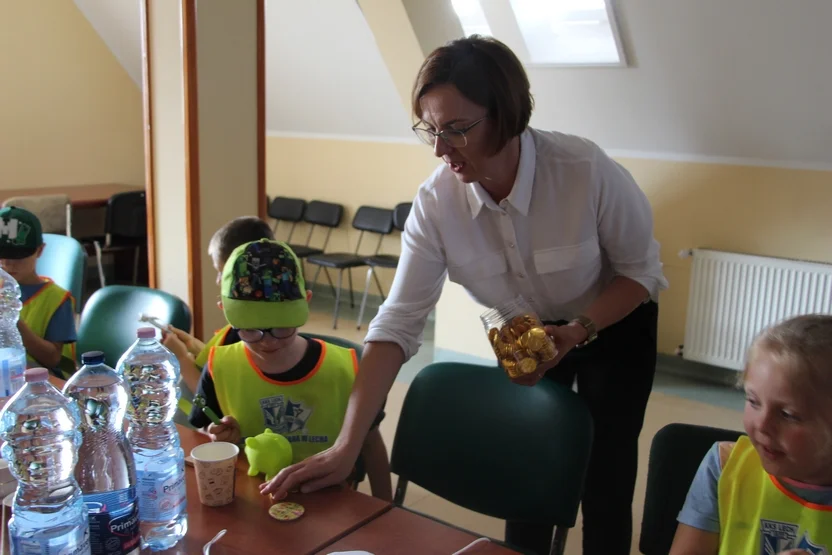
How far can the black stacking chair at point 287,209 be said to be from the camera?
237 inches

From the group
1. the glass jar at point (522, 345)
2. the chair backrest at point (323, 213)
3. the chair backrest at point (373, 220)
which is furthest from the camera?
the chair backrest at point (323, 213)

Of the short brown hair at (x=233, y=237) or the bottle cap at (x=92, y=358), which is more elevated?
the short brown hair at (x=233, y=237)

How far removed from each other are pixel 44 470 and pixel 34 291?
1.49 meters

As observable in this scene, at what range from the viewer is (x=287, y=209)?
606 cm

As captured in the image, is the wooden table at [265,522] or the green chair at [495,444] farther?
the green chair at [495,444]

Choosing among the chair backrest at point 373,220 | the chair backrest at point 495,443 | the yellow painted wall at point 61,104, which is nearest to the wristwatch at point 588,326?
the chair backrest at point 495,443

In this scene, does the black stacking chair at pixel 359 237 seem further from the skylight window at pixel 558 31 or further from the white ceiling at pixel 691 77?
the skylight window at pixel 558 31

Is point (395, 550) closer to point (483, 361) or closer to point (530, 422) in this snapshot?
point (530, 422)

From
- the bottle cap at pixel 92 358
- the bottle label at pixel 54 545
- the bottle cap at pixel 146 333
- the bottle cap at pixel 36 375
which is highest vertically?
the bottle cap at pixel 146 333

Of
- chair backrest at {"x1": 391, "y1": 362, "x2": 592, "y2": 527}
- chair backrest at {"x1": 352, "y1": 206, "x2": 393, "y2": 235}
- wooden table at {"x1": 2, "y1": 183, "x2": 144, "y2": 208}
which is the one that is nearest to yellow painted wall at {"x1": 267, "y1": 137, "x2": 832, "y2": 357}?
chair backrest at {"x1": 352, "y1": 206, "x2": 393, "y2": 235}

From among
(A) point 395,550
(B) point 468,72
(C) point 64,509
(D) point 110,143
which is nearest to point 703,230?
(B) point 468,72

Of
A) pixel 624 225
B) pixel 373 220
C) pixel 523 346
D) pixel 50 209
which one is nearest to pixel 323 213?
pixel 373 220

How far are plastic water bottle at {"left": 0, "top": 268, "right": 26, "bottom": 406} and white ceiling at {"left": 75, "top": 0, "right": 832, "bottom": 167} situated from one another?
7.57 ft

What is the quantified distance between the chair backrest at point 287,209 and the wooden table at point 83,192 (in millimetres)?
1031
